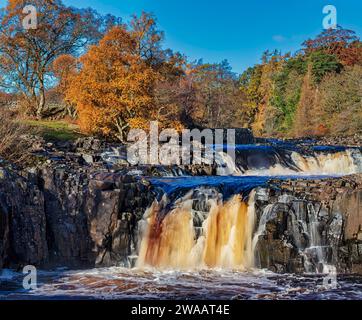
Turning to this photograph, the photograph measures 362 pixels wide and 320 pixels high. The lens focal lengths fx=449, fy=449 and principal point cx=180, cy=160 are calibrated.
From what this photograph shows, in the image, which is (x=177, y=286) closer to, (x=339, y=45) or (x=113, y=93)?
(x=113, y=93)

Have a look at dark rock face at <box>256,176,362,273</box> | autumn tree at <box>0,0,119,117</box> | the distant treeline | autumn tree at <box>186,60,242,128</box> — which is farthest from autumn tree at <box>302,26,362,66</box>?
dark rock face at <box>256,176,362,273</box>

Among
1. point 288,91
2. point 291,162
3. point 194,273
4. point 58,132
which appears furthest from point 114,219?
point 288,91

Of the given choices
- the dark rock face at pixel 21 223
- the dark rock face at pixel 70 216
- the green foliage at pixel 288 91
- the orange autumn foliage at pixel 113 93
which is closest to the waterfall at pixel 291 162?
the orange autumn foliage at pixel 113 93

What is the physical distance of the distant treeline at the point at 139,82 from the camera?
67.4ft

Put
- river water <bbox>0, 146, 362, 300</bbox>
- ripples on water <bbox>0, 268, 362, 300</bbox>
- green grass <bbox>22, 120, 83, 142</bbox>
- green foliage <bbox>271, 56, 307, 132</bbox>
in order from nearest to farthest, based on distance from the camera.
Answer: ripples on water <bbox>0, 268, 362, 300</bbox> < river water <bbox>0, 146, 362, 300</bbox> < green grass <bbox>22, 120, 83, 142</bbox> < green foliage <bbox>271, 56, 307, 132</bbox>

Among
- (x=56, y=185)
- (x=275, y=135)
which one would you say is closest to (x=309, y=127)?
(x=275, y=135)

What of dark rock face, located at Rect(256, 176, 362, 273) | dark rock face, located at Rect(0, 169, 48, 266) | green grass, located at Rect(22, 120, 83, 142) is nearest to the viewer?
dark rock face, located at Rect(0, 169, 48, 266)

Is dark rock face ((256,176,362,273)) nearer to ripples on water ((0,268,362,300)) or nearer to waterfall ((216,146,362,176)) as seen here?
ripples on water ((0,268,362,300))

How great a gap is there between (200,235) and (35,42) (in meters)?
21.5

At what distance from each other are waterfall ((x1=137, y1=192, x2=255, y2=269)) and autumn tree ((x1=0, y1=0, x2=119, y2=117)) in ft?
63.2

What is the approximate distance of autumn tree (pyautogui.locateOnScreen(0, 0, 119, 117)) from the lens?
2628 cm

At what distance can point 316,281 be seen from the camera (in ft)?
28.4

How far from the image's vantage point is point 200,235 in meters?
10.4
